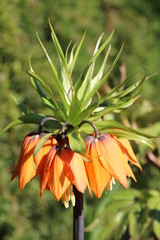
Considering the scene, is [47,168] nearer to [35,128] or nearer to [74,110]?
[74,110]

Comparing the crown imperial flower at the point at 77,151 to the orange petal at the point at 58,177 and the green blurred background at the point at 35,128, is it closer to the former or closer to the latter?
the orange petal at the point at 58,177

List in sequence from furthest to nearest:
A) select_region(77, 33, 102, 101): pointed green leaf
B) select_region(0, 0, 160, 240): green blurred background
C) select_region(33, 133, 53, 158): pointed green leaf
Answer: select_region(0, 0, 160, 240): green blurred background
select_region(77, 33, 102, 101): pointed green leaf
select_region(33, 133, 53, 158): pointed green leaf

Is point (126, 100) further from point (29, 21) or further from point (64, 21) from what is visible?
point (64, 21)

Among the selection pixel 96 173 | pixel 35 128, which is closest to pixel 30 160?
pixel 96 173

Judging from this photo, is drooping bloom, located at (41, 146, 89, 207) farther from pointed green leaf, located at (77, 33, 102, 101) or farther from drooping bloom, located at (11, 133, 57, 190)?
pointed green leaf, located at (77, 33, 102, 101)

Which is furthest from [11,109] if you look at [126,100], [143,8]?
[143,8]

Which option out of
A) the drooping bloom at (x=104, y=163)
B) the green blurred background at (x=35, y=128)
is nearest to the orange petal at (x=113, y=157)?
the drooping bloom at (x=104, y=163)

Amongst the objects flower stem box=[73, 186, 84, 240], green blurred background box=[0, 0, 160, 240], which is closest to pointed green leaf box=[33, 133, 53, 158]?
flower stem box=[73, 186, 84, 240]
